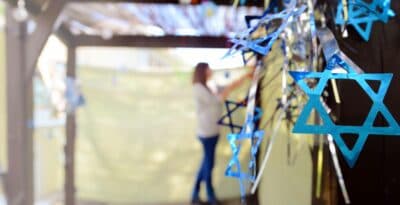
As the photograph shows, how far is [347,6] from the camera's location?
1.88 ft

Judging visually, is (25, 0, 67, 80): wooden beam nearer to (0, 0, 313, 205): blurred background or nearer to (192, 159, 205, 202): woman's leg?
(0, 0, 313, 205): blurred background

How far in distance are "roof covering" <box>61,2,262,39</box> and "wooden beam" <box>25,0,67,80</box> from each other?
0.37 feet

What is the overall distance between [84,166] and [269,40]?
110 inches

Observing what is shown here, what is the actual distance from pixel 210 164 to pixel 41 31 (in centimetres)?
140

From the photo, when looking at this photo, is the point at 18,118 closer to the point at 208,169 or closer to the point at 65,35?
the point at 65,35

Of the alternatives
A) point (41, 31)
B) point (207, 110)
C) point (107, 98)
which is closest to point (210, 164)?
point (207, 110)

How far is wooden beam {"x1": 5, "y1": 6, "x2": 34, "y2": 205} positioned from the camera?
161cm

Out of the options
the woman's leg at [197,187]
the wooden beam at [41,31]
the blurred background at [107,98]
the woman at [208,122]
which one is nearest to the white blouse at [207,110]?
the woman at [208,122]

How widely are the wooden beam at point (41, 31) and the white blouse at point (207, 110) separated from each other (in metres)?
0.82

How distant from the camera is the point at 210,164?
2393 mm

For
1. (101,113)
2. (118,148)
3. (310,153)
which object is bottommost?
(118,148)

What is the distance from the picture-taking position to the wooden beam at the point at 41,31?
56.0 inches

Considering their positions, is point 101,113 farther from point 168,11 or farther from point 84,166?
point 168,11

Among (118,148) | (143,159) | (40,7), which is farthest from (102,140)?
(40,7)
